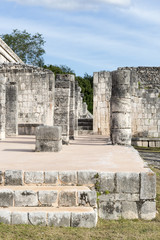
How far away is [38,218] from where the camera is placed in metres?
5.35

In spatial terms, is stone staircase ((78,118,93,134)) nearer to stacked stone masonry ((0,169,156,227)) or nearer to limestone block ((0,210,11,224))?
stacked stone masonry ((0,169,156,227))

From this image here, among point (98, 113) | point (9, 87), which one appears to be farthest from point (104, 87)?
point (9, 87)

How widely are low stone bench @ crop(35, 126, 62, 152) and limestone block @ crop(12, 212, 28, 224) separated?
→ 15.6 ft

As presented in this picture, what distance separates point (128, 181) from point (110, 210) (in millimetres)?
558

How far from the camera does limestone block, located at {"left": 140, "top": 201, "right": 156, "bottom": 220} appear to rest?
614cm

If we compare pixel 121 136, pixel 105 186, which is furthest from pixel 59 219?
pixel 121 136

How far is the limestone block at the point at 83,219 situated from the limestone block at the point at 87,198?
13.2 inches

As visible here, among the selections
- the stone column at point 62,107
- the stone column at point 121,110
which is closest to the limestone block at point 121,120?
the stone column at point 121,110

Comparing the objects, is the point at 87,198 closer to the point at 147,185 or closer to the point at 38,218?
the point at 38,218

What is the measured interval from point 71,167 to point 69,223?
4.79ft

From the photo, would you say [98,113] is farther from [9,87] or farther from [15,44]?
[15,44]

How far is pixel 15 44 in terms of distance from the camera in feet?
174

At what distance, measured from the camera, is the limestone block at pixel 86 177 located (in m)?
6.10

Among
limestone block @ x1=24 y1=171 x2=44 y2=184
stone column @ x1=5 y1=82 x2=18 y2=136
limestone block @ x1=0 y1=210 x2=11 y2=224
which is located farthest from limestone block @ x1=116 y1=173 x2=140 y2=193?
stone column @ x1=5 y1=82 x2=18 y2=136
